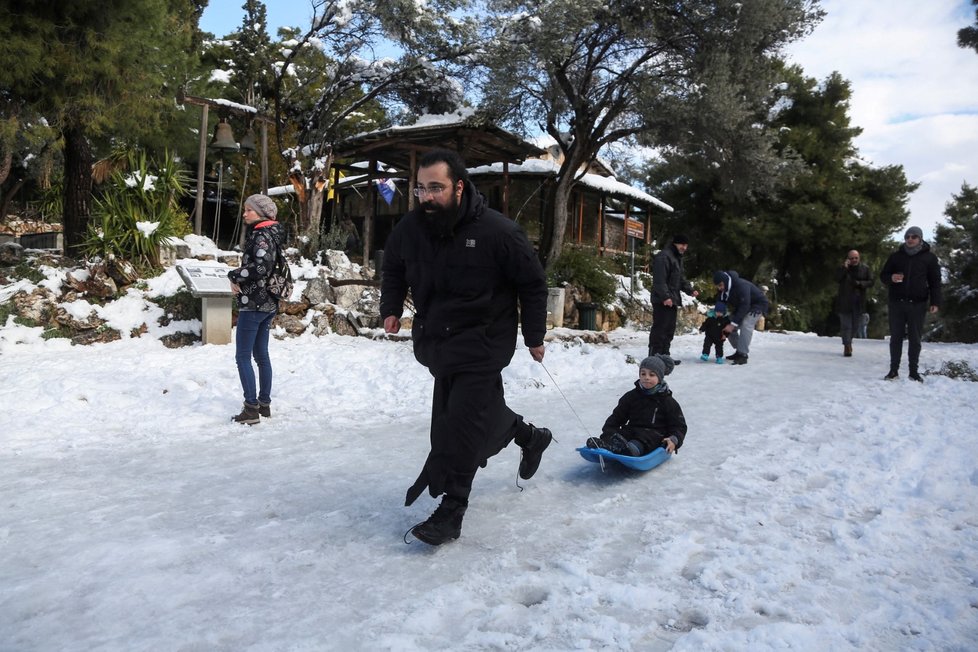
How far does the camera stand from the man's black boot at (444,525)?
3141 mm

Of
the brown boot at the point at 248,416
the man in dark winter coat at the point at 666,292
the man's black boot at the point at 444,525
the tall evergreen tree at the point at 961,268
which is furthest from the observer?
the tall evergreen tree at the point at 961,268

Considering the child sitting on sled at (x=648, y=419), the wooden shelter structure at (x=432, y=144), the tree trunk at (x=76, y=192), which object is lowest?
the child sitting on sled at (x=648, y=419)

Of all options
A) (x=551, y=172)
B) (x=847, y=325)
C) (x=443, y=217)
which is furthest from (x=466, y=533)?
(x=551, y=172)

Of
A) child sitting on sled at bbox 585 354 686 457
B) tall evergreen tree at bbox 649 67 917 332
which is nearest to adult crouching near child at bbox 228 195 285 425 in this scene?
child sitting on sled at bbox 585 354 686 457

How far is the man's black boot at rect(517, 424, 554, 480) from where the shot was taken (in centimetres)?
390

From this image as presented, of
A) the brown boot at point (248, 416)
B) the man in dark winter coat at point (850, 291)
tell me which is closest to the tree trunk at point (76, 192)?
the brown boot at point (248, 416)

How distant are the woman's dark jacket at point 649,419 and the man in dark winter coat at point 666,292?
171 inches

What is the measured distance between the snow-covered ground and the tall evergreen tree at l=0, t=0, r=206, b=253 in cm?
590

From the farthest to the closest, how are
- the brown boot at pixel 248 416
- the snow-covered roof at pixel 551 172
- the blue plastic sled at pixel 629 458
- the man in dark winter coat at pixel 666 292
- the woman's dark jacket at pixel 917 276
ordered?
1. the snow-covered roof at pixel 551 172
2. the man in dark winter coat at pixel 666 292
3. the woman's dark jacket at pixel 917 276
4. the brown boot at pixel 248 416
5. the blue plastic sled at pixel 629 458

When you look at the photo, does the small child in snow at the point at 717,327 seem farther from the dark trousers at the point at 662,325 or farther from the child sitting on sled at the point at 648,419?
the child sitting on sled at the point at 648,419

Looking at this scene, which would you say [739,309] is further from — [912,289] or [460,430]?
[460,430]

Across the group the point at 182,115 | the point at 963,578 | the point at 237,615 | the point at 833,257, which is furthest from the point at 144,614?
the point at 833,257

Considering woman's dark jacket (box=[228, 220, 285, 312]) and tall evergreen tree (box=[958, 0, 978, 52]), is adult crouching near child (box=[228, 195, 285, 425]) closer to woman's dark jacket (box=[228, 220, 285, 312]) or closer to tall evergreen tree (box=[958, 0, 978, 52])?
woman's dark jacket (box=[228, 220, 285, 312])

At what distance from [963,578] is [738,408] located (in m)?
4.03
